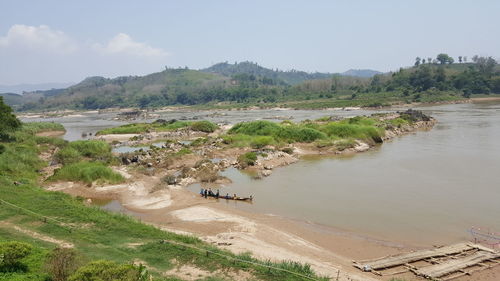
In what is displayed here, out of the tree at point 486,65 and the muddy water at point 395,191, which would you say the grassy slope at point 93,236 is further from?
the tree at point 486,65

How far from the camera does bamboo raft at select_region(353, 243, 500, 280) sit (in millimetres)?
16125

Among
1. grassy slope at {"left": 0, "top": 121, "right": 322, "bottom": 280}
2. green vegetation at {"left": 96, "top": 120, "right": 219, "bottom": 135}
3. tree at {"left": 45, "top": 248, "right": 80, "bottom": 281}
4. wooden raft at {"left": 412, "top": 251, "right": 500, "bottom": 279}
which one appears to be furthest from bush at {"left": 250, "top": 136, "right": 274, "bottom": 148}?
tree at {"left": 45, "top": 248, "right": 80, "bottom": 281}

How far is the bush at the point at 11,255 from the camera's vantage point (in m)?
12.8

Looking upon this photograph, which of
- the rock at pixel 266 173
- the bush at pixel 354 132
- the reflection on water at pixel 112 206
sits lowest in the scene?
the reflection on water at pixel 112 206

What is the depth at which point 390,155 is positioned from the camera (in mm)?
43844

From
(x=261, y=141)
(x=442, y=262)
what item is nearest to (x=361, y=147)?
(x=261, y=141)

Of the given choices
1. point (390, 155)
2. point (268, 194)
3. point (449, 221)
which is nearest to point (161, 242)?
point (268, 194)

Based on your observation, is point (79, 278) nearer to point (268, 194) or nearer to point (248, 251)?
point (248, 251)

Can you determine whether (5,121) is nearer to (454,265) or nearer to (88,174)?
(88,174)

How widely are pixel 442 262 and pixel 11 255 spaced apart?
56.6 ft

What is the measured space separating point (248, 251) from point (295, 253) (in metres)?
2.31

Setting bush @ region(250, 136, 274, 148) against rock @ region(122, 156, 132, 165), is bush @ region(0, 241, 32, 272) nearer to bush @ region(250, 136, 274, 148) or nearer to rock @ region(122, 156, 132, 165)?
rock @ region(122, 156, 132, 165)

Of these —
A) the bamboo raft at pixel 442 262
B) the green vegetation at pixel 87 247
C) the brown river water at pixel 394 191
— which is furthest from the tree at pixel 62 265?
the brown river water at pixel 394 191

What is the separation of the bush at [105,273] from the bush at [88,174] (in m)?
22.1
